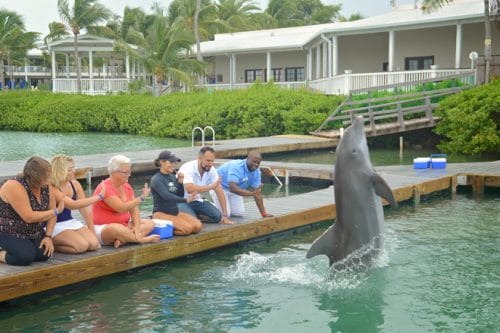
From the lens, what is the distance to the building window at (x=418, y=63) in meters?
33.3

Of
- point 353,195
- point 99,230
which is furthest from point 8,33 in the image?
point 353,195

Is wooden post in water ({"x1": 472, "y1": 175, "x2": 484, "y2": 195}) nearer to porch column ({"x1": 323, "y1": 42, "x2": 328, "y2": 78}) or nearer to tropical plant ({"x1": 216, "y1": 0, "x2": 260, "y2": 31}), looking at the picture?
porch column ({"x1": 323, "y1": 42, "x2": 328, "y2": 78})

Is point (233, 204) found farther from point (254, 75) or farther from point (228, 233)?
point (254, 75)

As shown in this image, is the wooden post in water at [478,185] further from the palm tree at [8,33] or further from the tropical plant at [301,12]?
the tropical plant at [301,12]

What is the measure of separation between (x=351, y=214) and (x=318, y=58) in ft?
99.2

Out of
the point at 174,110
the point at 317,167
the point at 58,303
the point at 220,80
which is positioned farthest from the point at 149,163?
the point at 220,80

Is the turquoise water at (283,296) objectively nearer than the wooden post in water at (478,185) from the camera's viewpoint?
Yes

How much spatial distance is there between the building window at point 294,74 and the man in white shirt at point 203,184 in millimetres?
31896

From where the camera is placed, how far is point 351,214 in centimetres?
786

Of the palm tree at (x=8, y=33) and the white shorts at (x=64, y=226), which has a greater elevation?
the palm tree at (x=8, y=33)

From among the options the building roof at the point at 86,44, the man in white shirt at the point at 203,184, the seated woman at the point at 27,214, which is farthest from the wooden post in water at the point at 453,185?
the building roof at the point at 86,44

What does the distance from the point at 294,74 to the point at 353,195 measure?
34.4 meters

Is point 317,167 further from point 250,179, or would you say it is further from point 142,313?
point 142,313

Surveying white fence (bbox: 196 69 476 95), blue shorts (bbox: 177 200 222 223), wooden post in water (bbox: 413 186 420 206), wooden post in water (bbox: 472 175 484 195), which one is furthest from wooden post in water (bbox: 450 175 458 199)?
white fence (bbox: 196 69 476 95)
